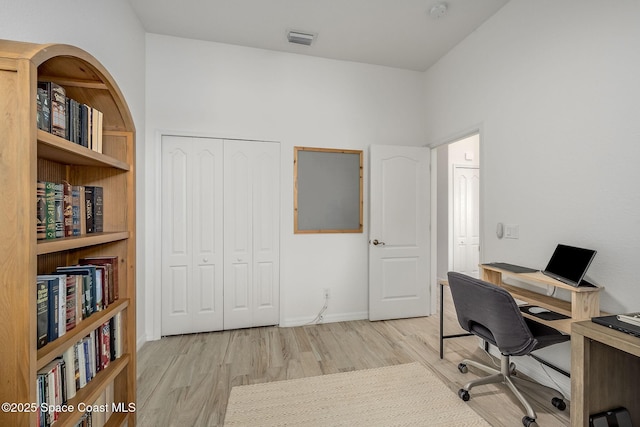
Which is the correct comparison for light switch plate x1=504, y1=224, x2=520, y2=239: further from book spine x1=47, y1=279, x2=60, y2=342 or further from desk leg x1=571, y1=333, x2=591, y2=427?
book spine x1=47, y1=279, x2=60, y2=342

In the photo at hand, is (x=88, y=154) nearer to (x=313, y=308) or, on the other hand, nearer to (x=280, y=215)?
(x=280, y=215)

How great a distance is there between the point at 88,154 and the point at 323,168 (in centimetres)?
226

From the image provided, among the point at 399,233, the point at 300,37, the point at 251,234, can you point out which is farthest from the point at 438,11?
the point at 251,234

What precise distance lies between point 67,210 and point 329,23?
2549 mm

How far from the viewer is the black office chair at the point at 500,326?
1587 mm

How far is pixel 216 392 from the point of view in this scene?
1923 mm

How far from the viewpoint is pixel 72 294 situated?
1142 millimetres

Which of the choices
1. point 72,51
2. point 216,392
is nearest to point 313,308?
point 216,392

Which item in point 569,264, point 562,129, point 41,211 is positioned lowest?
point 569,264

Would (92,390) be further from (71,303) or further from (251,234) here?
(251,234)

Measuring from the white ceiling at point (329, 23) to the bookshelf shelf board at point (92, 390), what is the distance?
2705 millimetres

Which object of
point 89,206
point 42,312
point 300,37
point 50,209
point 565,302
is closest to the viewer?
point 42,312

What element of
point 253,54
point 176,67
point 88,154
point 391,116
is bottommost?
point 88,154

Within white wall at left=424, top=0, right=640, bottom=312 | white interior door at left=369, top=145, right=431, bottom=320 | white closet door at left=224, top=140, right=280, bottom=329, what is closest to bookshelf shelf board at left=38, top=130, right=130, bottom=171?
white closet door at left=224, top=140, right=280, bottom=329
